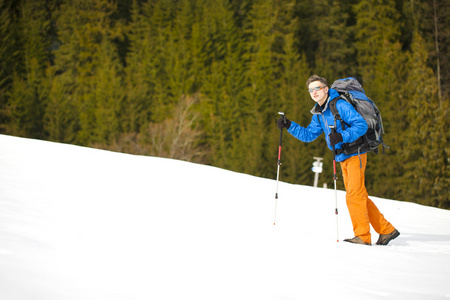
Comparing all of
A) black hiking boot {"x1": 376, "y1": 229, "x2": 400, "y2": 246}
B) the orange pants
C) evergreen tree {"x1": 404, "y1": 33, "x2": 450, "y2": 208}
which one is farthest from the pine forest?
the orange pants

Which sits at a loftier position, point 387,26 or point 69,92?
point 387,26

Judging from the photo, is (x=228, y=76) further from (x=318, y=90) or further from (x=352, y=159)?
(x=352, y=159)

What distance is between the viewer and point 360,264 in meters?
3.78

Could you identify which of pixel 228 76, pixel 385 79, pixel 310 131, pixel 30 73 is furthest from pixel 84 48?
pixel 310 131

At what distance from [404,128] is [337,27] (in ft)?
52.8

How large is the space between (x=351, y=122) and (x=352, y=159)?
1.36 ft

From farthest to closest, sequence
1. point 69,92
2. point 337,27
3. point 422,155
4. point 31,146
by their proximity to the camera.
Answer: point 69,92
point 337,27
point 422,155
point 31,146

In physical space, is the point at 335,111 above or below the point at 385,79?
below

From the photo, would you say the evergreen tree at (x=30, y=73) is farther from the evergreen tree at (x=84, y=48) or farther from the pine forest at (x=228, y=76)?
the evergreen tree at (x=84, y=48)

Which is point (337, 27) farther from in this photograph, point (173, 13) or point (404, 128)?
point (173, 13)

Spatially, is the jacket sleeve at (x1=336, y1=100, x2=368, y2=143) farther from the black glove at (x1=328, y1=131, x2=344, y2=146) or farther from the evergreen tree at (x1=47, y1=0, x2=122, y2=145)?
the evergreen tree at (x1=47, y1=0, x2=122, y2=145)

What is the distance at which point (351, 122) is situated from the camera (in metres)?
4.68

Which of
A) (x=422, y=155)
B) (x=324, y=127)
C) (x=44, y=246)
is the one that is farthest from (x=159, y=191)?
(x=422, y=155)

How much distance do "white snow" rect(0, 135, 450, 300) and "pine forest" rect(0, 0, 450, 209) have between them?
94.1ft
